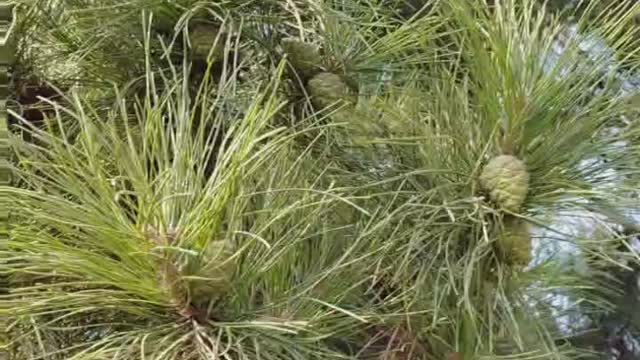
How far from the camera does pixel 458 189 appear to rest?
18.4 inches

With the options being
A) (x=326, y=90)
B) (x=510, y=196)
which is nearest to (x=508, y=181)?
(x=510, y=196)

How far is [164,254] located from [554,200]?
18 centimetres

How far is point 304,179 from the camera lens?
0.45 m

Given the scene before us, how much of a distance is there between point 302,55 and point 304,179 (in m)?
0.09

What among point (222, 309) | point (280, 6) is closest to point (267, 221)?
point (222, 309)

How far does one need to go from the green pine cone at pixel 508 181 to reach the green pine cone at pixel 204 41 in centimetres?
14

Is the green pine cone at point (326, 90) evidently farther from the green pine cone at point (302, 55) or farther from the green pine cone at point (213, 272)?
the green pine cone at point (213, 272)

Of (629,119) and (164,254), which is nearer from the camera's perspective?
A: (164,254)

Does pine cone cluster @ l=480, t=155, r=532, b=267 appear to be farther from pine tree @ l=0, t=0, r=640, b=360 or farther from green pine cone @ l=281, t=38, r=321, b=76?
green pine cone @ l=281, t=38, r=321, b=76

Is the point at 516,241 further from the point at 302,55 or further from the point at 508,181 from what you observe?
the point at 302,55

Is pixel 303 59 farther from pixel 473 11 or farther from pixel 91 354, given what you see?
pixel 91 354

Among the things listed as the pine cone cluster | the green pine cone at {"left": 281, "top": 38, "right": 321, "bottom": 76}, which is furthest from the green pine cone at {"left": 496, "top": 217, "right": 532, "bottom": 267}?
the green pine cone at {"left": 281, "top": 38, "right": 321, "bottom": 76}

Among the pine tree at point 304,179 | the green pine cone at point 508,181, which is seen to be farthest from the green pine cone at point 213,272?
the green pine cone at point 508,181

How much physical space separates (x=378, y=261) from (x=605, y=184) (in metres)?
0.12
